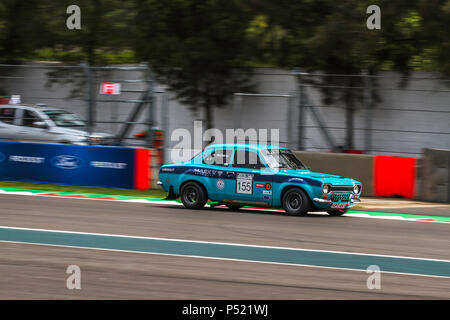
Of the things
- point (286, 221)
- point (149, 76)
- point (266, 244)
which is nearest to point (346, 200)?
point (286, 221)

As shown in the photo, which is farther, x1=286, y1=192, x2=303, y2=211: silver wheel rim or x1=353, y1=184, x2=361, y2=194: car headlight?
x1=353, y1=184, x2=361, y2=194: car headlight

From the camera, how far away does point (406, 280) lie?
777 cm

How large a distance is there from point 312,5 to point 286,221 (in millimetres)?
9837

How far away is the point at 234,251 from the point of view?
932 cm

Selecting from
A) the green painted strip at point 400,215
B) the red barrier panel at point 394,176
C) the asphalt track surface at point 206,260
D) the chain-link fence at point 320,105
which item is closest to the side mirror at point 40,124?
the chain-link fence at point 320,105

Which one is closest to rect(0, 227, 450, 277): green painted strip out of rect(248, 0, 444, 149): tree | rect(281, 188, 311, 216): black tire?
rect(281, 188, 311, 216): black tire

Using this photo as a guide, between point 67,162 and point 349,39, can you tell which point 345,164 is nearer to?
point 349,39

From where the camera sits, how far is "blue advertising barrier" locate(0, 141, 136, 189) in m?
17.1

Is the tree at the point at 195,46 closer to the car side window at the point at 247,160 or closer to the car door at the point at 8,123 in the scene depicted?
the car door at the point at 8,123

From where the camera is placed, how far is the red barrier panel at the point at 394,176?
16297 millimetres

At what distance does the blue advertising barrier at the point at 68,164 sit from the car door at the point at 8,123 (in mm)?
1209

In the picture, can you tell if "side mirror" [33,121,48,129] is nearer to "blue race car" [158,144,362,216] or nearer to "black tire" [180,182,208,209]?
"blue race car" [158,144,362,216]

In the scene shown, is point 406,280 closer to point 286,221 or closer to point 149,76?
point 286,221
